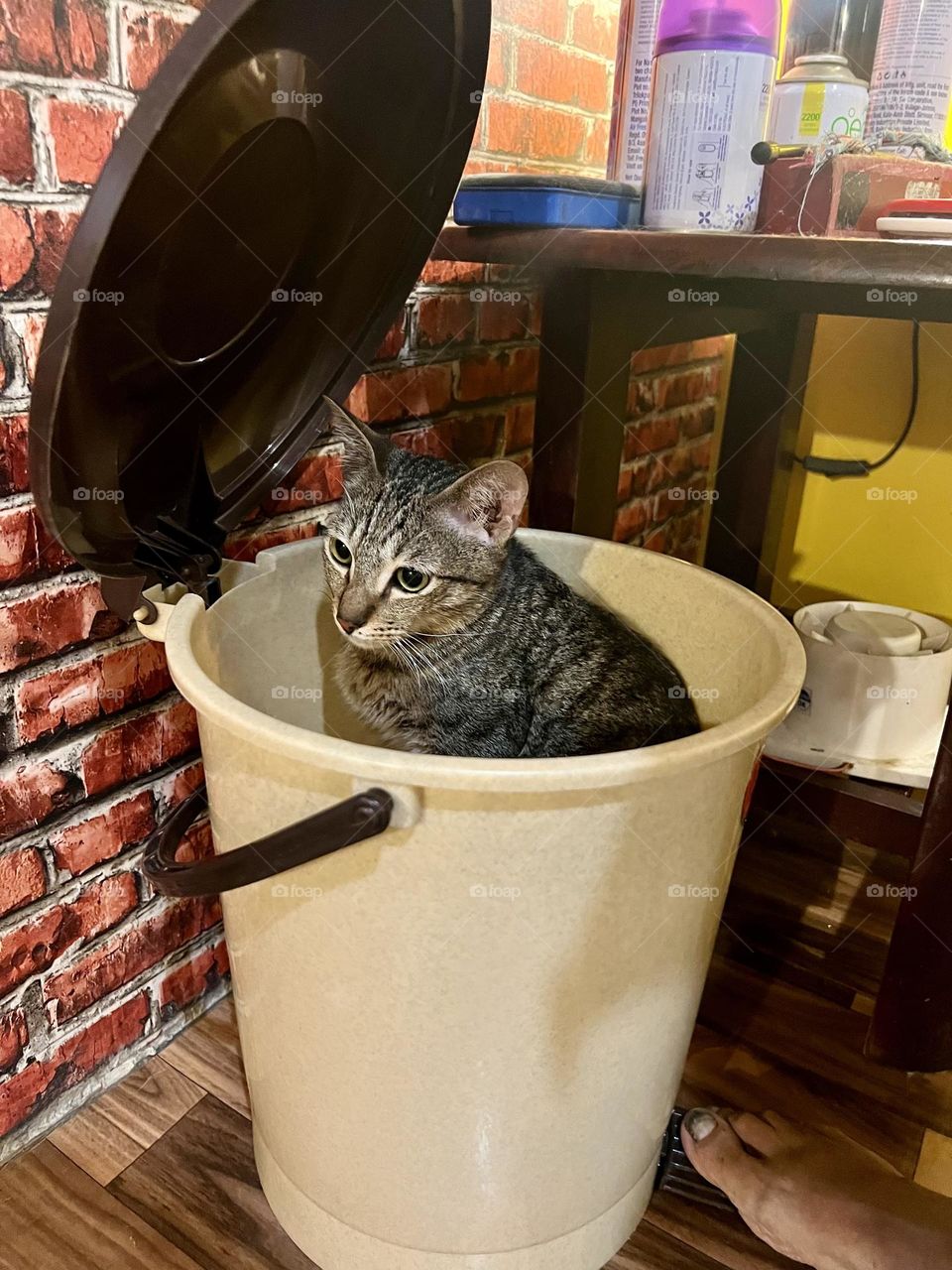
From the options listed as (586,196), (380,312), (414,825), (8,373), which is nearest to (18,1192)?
(414,825)

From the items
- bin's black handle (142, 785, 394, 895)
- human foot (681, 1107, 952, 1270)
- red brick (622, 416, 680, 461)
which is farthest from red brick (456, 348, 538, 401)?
human foot (681, 1107, 952, 1270)

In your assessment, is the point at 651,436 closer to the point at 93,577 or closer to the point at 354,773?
the point at 93,577

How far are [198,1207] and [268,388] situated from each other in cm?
77

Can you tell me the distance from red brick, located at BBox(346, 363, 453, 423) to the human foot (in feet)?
2.74

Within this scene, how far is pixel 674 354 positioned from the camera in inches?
64.9

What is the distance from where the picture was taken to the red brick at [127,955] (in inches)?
34.4

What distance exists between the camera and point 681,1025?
0.72 meters

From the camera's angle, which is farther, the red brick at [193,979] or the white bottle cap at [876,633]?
the white bottle cap at [876,633]

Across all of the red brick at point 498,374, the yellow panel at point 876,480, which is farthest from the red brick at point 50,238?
the yellow panel at point 876,480

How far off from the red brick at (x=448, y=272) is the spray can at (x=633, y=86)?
0.21 metres

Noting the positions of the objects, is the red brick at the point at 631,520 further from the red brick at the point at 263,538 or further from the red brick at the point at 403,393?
the red brick at the point at 263,538

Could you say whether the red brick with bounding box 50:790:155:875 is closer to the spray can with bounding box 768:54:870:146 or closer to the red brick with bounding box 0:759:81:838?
the red brick with bounding box 0:759:81:838

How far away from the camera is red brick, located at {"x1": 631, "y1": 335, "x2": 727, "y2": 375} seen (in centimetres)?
152

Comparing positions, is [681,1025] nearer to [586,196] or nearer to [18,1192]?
[18,1192]
